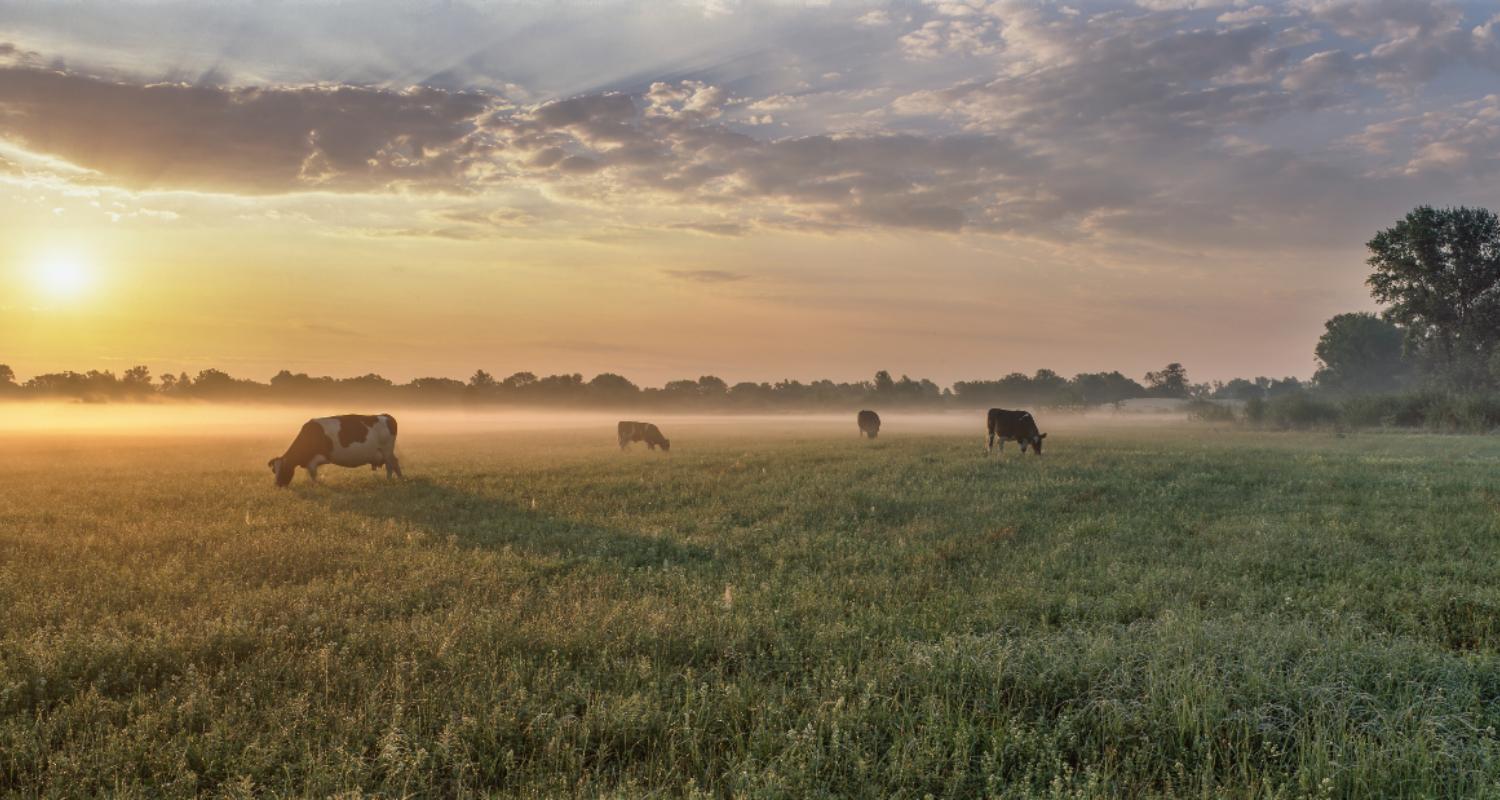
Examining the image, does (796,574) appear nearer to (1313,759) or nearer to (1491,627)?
(1313,759)

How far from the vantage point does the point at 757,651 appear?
6.63m

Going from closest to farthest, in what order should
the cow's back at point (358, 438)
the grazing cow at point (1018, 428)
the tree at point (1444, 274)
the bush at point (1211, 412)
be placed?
the cow's back at point (358, 438), the grazing cow at point (1018, 428), the tree at point (1444, 274), the bush at point (1211, 412)

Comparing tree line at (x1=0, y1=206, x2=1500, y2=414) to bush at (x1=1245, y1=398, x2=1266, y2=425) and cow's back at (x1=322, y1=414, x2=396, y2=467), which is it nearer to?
bush at (x1=1245, y1=398, x2=1266, y2=425)

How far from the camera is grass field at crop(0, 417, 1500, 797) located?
4598 mm

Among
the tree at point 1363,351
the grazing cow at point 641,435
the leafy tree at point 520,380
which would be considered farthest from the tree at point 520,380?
the tree at point 1363,351

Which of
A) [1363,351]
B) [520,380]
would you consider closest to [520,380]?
[520,380]

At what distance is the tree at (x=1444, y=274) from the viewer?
184 ft

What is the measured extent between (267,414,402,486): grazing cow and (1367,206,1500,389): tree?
7230 centimetres

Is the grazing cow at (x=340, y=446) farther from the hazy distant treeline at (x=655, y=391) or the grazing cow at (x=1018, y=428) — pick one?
the hazy distant treeline at (x=655, y=391)

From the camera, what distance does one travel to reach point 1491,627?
752cm

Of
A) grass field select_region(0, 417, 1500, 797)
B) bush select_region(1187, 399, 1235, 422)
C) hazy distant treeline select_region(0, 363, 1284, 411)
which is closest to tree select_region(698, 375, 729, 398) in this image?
hazy distant treeline select_region(0, 363, 1284, 411)

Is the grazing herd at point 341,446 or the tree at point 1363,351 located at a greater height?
the tree at point 1363,351

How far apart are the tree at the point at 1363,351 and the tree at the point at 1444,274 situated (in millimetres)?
67183

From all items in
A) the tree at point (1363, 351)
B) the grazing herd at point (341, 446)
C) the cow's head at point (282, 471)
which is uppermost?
the tree at point (1363, 351)
